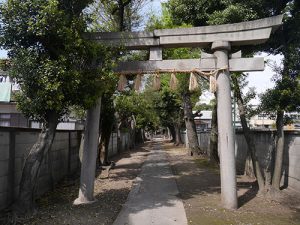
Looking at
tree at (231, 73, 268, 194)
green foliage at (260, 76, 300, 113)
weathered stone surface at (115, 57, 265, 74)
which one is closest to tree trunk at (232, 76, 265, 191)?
tree at (231, 73, 268, 194)

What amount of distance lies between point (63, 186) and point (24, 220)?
495cm

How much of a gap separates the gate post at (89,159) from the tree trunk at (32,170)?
1.45 metres

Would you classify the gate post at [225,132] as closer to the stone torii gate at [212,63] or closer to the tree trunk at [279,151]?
the stone torii gate at [212,63]

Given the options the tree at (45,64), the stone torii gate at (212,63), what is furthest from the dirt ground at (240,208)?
the tree at (45,64)

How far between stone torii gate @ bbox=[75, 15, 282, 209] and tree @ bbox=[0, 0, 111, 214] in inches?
49.8

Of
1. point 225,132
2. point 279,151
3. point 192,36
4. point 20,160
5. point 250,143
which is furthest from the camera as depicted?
point 250,143

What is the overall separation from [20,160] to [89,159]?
1744 millimetres

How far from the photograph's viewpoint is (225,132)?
9.37 metres

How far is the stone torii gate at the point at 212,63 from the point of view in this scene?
930 cm

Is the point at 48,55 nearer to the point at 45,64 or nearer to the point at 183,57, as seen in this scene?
the point at 45,64

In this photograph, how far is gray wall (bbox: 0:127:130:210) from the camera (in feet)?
25.9

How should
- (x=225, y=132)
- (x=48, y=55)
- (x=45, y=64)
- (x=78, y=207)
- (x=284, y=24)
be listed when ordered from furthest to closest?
(x=284, y=24) < (x=225, y=132) < (x=78, y=207) < (x=48, y=55) < (x=45, y=64)

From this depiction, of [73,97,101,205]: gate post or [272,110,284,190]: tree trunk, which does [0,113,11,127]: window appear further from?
[272,110,284,190]: tree trunk

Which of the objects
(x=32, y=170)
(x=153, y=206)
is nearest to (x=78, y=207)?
(x=32, y=170)
